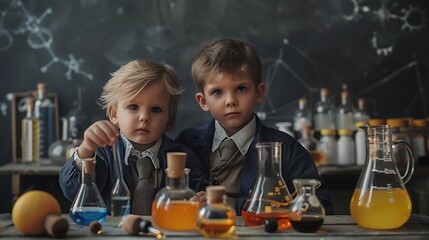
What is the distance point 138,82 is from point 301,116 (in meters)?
1.82

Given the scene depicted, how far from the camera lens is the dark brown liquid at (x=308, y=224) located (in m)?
1.03

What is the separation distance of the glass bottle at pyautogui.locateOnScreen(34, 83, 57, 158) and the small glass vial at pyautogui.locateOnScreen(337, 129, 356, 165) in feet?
4.87

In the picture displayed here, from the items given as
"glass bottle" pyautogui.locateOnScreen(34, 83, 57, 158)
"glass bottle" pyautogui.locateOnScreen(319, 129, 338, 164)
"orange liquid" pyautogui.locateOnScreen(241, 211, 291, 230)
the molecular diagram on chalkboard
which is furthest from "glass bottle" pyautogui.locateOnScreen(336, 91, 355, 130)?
"orange liquid" pyautogui.locateOnScreen(241, 211, 291, 230)

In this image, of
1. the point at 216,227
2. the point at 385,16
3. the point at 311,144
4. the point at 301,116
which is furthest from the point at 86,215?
the point at 385,16

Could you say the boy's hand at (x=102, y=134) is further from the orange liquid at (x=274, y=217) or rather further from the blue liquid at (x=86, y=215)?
the orange liquid at (x=274, y=217)

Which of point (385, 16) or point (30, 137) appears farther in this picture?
point (385, 16)

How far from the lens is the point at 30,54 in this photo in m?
3.20

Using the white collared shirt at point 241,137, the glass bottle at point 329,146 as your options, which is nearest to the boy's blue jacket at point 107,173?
the white collared shirt at point 241,137

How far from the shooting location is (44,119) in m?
3.09

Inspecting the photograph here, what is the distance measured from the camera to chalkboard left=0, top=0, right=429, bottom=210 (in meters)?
3.19

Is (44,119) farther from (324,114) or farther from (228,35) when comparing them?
(324,114)

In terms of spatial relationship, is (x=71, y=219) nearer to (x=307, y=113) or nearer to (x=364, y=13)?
(x=307, y=113)

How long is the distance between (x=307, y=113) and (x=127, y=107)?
6.09ft

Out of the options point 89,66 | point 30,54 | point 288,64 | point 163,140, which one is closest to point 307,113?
point 288,64
